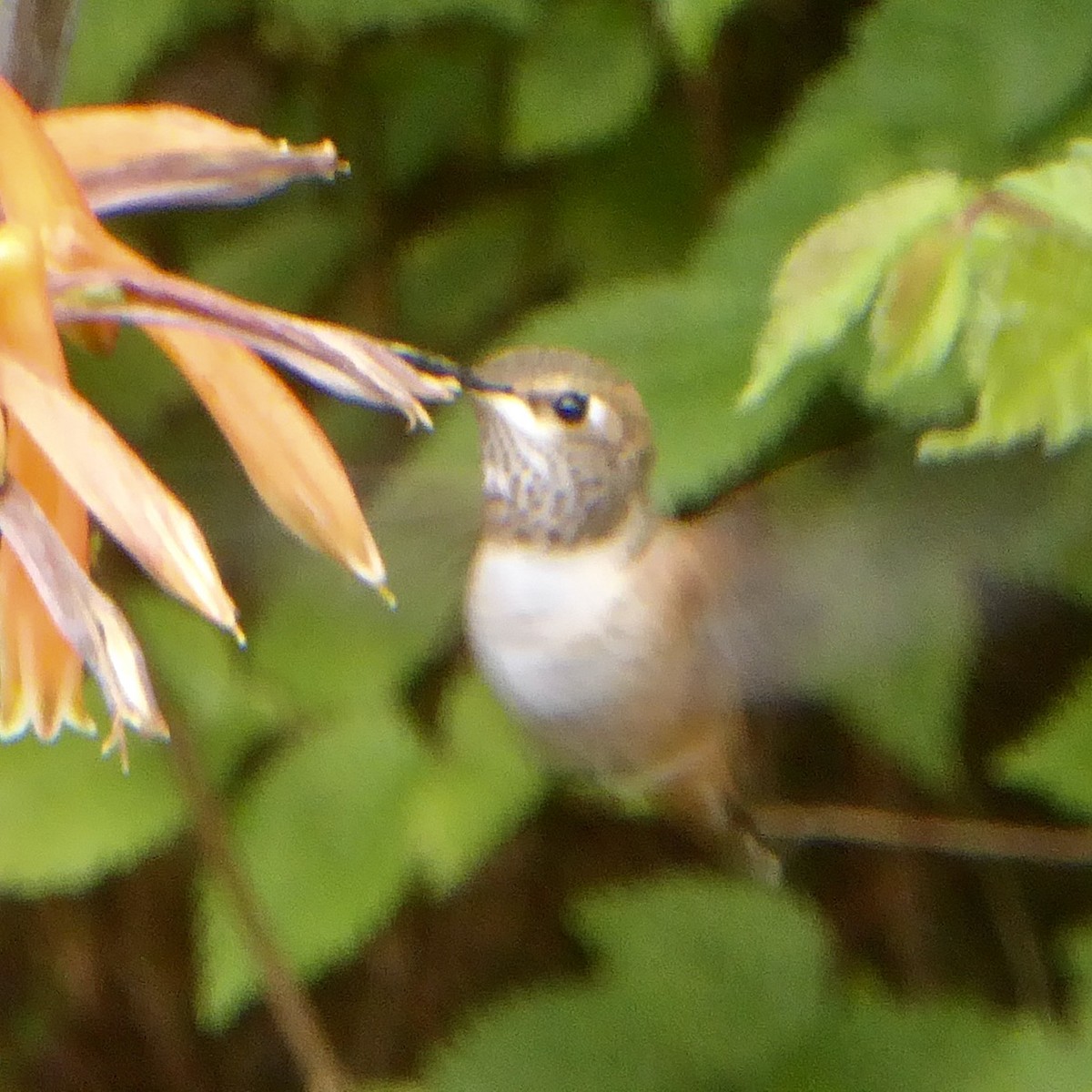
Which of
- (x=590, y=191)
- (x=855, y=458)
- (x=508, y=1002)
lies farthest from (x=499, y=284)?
(x=508, y=1002)

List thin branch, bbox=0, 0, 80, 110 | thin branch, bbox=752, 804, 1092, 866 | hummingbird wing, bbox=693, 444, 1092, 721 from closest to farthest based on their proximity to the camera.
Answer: thin branch, bbox=0, 0, 80, 110 < hummingbird wing, bbox=693, 444, 1092, 721 < thin branch, bbox=752, 804, 1092, 866

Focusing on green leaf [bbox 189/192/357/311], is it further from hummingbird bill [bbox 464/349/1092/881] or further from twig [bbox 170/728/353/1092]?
twig [bbox 170/728/353/1092]

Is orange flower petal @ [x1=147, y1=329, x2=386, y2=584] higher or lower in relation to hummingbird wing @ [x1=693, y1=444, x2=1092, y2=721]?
higher

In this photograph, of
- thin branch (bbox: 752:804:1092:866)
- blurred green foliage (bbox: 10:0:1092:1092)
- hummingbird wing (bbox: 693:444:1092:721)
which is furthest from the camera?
thin branch (bbox: 752:804:1092:866)

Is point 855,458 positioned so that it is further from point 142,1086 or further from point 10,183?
point 142,1086

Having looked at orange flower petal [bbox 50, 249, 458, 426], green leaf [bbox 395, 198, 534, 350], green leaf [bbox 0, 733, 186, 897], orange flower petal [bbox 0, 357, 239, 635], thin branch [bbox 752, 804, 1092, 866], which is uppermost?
orange flower petal [bbox 50, 249, 458, 426]

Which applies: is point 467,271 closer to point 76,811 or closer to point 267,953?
point 76,811

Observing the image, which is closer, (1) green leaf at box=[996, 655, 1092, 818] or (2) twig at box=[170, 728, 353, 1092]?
(2) twig at box=[170, 728, 353, 1092]

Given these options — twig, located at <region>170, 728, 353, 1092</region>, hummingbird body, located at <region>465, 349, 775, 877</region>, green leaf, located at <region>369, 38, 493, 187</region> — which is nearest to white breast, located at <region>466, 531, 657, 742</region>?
hummingbird body, located at <region>465, 349, 775, 877</region>
